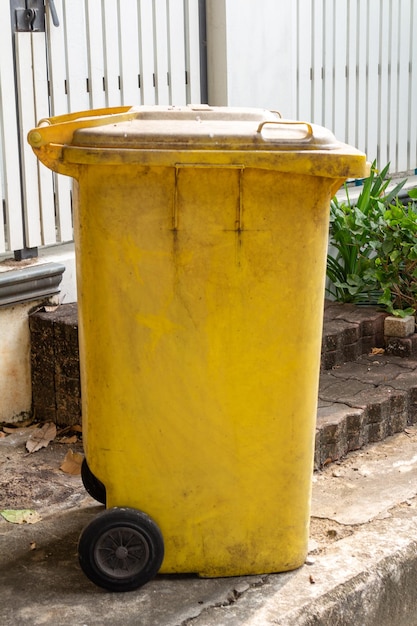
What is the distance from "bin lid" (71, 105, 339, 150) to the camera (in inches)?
114

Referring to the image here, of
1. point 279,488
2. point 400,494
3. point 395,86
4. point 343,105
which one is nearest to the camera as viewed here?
point 279,488

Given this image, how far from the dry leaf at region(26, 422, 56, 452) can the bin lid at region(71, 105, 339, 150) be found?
1853 mm

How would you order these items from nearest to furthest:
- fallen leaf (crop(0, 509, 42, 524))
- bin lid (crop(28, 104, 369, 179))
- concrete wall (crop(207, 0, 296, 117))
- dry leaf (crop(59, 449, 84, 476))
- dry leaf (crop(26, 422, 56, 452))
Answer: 1. bin lid (crop(28, 104, 369, 179))
2. fallen leaf (crop(0, 509, 42, 524))
3. dry leaf (crop(59, 449, 84, 476))
4. dry leaf (crop(26, 422, 56, 452))
5. concrete wall (crop(207, 0, 296, 117))

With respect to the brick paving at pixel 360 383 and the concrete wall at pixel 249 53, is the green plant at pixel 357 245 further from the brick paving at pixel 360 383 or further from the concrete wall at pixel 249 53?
the concrete wall at pixel 249 53

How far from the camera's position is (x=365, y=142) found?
694 cm

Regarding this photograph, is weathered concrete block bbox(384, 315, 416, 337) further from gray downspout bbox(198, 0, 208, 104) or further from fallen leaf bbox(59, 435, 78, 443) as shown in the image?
fallen leaf bbox(59, 435, 78, 443)

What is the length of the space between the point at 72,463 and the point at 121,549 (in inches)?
45.7

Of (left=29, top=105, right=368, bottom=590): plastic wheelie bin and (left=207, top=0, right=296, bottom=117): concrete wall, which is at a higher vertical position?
(left=207, top=0, right=296, bottom=117): concrete wall

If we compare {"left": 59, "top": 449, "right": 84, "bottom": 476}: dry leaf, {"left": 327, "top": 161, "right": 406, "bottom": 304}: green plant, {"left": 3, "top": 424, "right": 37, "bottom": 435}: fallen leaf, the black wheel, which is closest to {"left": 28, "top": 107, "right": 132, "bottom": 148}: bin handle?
the black wheel

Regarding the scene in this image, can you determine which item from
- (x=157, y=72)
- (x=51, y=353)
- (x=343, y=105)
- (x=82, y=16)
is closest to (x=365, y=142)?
(x=343, y=105)

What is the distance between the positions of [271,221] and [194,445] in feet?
2.45

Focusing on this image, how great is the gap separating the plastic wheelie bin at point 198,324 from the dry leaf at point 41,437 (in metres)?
1.30

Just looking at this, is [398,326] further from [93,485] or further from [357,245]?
[93,485]

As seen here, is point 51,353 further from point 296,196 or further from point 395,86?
point 395,86
